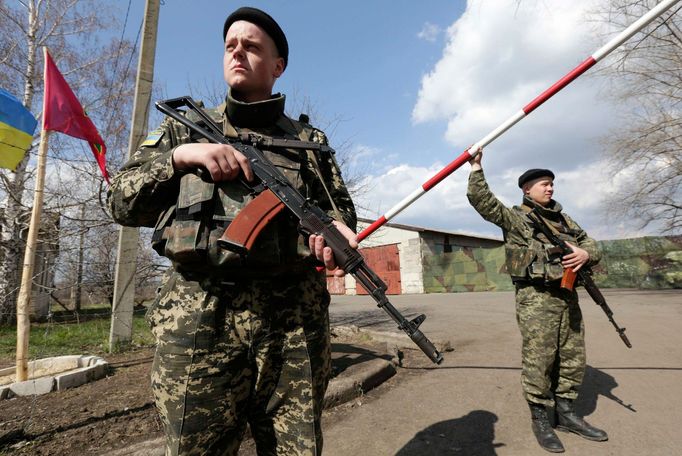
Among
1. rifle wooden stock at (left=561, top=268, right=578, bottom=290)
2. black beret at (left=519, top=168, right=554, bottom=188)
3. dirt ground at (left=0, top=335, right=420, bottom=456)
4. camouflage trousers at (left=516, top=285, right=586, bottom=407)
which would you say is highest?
black beret at (left=519, top=168, right=554, bottom=188)

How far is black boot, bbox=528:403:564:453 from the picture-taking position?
2.59 metres

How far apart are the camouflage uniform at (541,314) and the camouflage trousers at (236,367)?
2.19 meters

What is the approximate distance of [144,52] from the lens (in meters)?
5.55

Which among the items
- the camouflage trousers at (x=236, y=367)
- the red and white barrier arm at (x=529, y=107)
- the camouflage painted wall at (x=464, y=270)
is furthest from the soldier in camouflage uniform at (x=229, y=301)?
the camouflage painted wall at (x=464, y=270)

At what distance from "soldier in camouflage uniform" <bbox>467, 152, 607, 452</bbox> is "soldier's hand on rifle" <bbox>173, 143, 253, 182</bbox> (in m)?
2.11

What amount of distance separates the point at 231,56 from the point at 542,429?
3226 mm

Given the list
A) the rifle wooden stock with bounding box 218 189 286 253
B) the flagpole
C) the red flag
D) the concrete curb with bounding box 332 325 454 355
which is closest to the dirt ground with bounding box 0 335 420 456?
the flagpole

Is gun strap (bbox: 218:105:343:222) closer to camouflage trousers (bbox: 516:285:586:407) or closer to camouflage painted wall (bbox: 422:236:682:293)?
camouflage trousers (bbox: 516:285:586:407)

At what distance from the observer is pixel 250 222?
1.29 m

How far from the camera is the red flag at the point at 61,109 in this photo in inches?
164

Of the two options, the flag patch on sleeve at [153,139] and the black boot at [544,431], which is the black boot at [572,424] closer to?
the black boot at [544,431]

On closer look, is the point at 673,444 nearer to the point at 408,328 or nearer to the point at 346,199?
the point at 408,328

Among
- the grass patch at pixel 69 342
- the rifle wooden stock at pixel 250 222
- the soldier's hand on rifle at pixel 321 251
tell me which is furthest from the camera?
the grass patch at pixel 69 342

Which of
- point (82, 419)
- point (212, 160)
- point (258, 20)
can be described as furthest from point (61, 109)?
point (212, 160)
